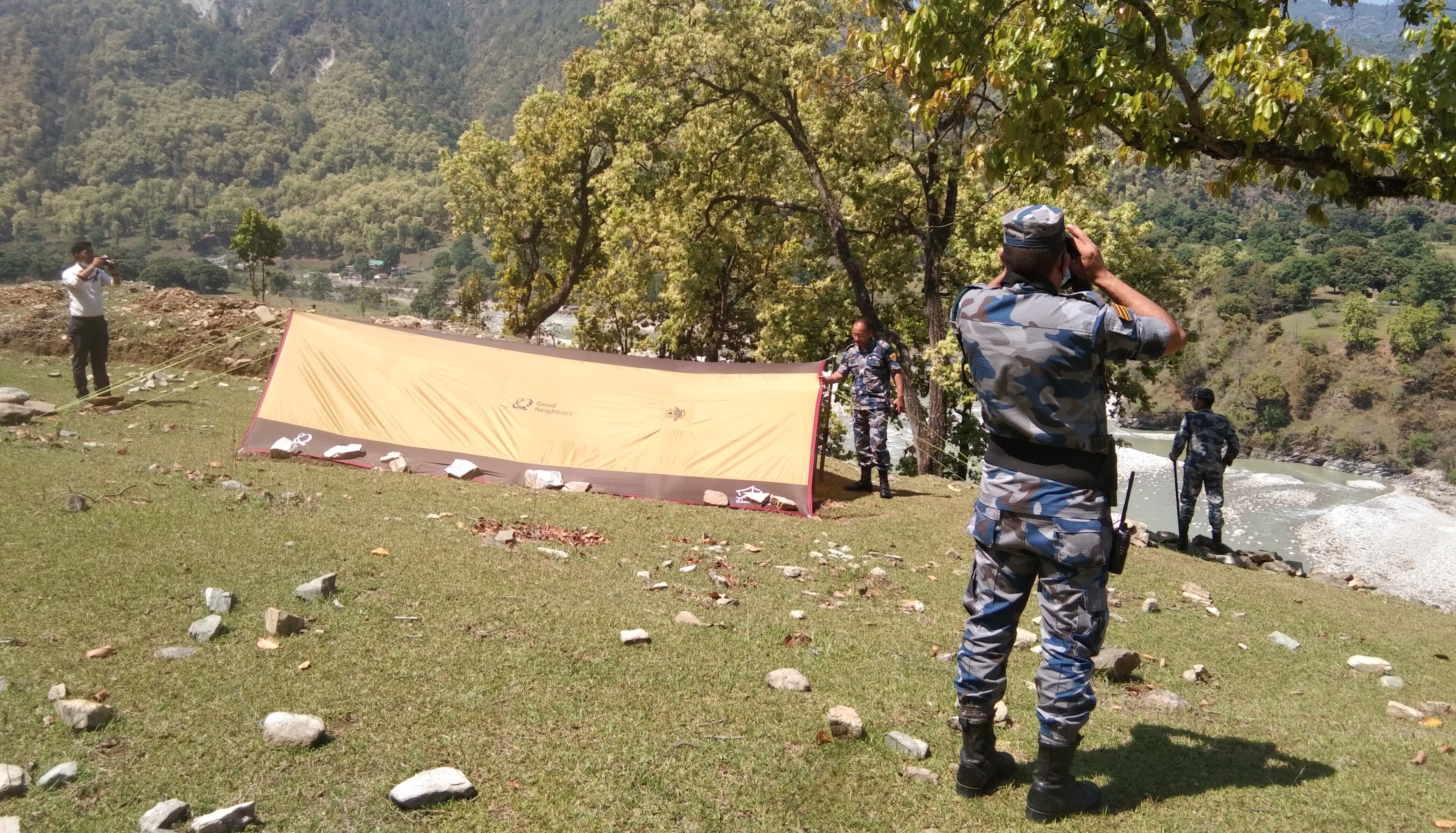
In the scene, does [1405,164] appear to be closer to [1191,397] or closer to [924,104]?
[924,104]

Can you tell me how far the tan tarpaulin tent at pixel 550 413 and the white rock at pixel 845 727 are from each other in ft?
19.9

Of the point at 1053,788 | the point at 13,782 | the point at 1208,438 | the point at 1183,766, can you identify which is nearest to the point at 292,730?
the point at 13,782

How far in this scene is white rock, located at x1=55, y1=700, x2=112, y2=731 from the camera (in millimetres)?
3848

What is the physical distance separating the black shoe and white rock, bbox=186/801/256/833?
31.8ft

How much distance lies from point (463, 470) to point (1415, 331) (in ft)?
367

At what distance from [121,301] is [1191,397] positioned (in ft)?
75.2

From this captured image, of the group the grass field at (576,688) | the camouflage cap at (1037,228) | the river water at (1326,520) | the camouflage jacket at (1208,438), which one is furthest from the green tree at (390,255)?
the camouflage cap at (1037,228)

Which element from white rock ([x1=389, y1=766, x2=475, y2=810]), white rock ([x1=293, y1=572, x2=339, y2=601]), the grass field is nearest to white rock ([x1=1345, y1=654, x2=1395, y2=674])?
the grass field

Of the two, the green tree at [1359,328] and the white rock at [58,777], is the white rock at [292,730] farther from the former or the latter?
the green tree at [1359,328]

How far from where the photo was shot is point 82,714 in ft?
12.6

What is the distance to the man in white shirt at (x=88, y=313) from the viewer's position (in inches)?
481

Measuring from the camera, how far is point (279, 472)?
9.74 meters

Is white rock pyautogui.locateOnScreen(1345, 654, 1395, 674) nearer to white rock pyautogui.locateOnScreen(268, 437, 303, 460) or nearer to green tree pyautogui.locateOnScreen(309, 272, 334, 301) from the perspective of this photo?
white rock pyautogui.locateOnScreen(268, 437, 303, 460)

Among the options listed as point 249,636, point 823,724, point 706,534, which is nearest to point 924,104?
point 706,534
